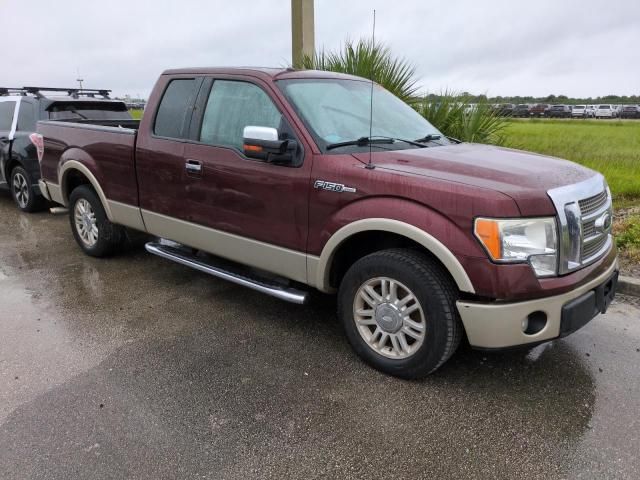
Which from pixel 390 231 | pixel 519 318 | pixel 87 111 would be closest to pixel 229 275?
pixel 390 231

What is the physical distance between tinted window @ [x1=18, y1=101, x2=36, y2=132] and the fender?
6187mm

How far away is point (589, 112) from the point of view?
51.0m

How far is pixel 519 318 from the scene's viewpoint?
286 cm

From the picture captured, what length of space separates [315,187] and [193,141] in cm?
134

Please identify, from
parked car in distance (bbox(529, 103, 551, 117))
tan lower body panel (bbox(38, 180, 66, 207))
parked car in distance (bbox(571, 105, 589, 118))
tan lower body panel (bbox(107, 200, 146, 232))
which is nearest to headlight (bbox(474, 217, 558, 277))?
tan lower body panel (bbox(107, 200, 146, 232))

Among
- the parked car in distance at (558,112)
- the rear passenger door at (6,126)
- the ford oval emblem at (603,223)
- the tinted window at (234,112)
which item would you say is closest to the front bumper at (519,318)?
the ford oval emblem at (603,223)

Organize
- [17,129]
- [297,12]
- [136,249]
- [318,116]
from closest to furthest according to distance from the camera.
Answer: [318,116], [136,249], [17,129], [297,12]

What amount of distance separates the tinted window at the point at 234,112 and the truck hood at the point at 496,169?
85 cm

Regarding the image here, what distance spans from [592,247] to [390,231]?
121 cm

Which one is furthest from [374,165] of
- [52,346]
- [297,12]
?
[297,12]

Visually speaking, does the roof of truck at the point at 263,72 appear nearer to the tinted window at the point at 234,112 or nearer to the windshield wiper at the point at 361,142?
the tinted window at the point at 234,112

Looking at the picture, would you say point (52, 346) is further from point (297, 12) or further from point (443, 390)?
point (297, 12)

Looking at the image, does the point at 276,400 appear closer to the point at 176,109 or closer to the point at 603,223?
the point at 603,223

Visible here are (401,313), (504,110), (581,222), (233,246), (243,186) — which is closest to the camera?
(581,222)
